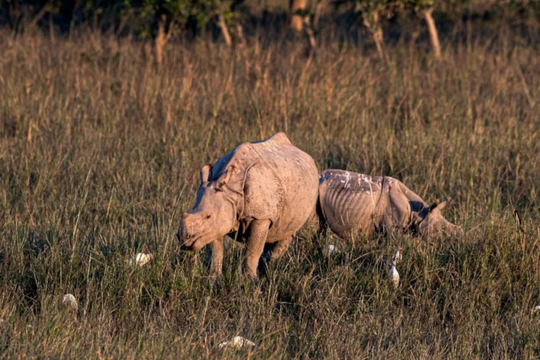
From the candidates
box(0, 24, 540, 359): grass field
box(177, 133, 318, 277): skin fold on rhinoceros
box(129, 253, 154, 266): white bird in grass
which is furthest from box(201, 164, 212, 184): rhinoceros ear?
box(129, 253, 154, 266): white bird in grass

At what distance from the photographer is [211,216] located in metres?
3.95

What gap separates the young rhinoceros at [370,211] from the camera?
193 inches

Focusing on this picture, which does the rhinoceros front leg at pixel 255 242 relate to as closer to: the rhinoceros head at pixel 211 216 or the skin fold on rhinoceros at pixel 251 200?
the skin fold on rhinoceros at pixel 251 200

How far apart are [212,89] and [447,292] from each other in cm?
479

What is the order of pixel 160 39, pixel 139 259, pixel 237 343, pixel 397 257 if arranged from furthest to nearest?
pixel 160 39, pixel 397 257, pixel 139 259, pixel 237 343

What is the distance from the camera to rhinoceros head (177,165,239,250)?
392cm

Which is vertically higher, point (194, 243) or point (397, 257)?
point (194, 243)

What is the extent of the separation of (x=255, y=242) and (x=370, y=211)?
990mm

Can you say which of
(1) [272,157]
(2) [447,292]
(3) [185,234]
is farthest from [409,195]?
(3) [185,234]

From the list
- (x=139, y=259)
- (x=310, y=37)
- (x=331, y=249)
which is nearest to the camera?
(x=139, y=259)

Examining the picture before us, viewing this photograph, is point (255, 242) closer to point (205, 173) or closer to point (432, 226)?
point (205, 173)

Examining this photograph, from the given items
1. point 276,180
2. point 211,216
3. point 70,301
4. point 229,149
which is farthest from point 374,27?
point 70,301

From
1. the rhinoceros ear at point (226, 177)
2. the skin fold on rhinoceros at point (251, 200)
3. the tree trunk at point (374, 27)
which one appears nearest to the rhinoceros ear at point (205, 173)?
A: the skin fold on rhinoceros at point (251, 200)

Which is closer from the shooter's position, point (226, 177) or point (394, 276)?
point (226, 177)
